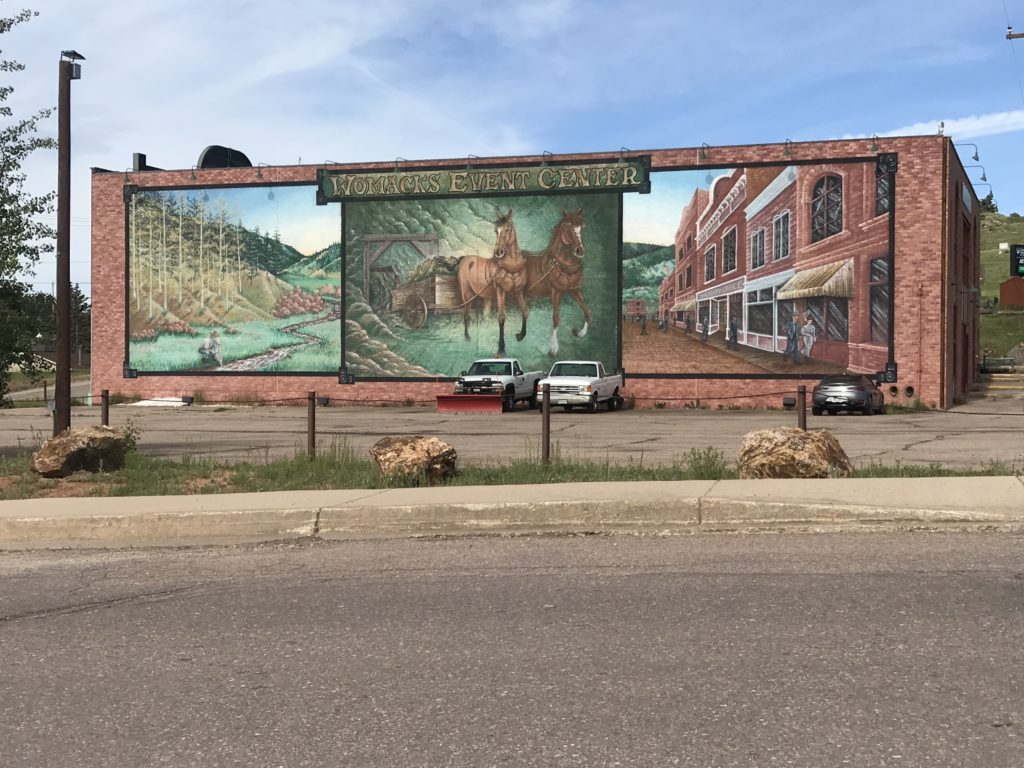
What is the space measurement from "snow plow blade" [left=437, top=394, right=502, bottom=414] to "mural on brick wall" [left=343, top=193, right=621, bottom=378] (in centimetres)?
496

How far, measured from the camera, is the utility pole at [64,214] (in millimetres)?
16672

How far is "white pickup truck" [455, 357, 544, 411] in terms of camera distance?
3541 cm

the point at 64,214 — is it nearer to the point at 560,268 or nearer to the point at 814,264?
the point at 560,268

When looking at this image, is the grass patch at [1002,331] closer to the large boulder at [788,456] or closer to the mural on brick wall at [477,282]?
the mural on brick wall at [477,282]

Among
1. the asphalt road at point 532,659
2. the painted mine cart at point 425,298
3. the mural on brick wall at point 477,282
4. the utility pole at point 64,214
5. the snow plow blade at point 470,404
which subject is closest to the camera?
the asphalt road at point 532,659

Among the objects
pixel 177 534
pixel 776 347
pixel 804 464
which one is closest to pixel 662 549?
pixel 804 464

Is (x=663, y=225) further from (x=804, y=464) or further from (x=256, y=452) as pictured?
(x=804, y=464)

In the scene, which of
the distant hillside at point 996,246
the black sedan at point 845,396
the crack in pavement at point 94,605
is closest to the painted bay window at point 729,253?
the black sedan at point 845,396

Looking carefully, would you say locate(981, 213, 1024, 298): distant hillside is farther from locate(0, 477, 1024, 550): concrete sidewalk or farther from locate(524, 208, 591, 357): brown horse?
locate(0, 477, 1024, 550): concrete sidewalk

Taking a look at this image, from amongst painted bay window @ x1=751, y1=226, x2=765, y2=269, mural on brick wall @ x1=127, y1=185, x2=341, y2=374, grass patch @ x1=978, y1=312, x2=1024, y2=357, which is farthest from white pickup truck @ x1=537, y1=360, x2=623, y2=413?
grass patch @ x1=978, y1=312, x2=1024, y2=357

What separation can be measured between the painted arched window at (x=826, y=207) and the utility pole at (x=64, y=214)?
88.0 feet

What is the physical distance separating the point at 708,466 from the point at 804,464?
126 centimetres

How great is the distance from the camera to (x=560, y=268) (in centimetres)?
3950

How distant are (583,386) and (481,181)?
10.7 meters
